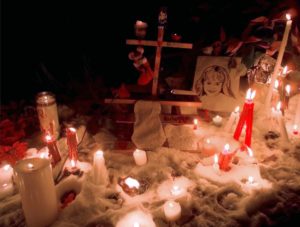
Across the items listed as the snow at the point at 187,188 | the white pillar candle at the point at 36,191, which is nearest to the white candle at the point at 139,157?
the snow at the point at 187,188

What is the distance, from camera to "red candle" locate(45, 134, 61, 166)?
310cm

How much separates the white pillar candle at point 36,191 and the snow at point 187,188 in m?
0.15

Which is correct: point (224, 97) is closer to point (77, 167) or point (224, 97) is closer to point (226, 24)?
point (226, 24)

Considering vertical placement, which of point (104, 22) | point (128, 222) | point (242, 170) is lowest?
point (128, 222)

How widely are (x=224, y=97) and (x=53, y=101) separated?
2522mm

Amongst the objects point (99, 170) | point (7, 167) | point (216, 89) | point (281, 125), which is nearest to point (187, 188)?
point (99, 170)

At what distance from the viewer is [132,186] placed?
9.55 feet

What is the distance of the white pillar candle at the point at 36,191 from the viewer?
2306 millimetres

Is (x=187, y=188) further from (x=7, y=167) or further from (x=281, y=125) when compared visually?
(x=7, y=167)

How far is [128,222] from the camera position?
8.48ft

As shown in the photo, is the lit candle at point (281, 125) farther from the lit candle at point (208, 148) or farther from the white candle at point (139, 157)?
the white candle at point (139, 157)

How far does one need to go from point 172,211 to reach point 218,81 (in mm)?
2502

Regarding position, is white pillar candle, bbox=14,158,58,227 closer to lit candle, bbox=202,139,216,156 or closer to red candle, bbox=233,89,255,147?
lit candle, bbox=202,139,216,156

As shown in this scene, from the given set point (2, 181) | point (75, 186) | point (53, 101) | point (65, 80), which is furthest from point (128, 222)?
point (65, 80)
